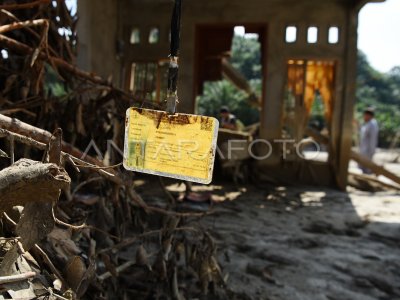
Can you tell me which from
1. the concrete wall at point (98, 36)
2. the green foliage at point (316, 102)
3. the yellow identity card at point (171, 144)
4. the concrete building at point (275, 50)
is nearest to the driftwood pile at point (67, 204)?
the yellow identity card at point (171, 144)

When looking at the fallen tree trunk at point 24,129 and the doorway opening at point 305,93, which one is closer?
the fallen tree trunk at point 24,129

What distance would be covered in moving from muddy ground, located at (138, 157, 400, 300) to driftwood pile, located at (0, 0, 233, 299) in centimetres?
60

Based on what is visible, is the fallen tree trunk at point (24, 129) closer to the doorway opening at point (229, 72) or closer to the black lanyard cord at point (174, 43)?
the black lanyard cord at point (174, 43)

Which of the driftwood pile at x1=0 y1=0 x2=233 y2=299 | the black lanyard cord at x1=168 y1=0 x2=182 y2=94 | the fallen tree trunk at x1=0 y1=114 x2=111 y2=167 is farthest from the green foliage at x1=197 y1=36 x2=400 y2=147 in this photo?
the black lanyard cord at x1=168 y1=0 x2=182 y2=94

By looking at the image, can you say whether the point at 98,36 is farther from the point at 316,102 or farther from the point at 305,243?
the point at 316,102

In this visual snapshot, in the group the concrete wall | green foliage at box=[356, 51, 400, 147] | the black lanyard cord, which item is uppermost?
green foliage at box=[356, 51, 400, 147]

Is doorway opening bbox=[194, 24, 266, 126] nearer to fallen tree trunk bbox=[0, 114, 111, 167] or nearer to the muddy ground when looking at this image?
the muddy ground

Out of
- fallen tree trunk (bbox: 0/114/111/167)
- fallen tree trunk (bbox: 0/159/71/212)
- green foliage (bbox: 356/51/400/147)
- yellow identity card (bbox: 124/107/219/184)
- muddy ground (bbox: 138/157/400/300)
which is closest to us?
fallen tree trunk (bbox: 0/159/71/212)

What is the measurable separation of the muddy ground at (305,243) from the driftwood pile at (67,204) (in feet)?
1.95

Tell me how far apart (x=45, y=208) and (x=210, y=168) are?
0.60 metres

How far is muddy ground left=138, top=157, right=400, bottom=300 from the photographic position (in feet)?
10.8

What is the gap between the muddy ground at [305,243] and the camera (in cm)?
330

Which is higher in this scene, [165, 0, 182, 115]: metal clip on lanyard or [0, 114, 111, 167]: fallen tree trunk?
[165, 0, 182, 115]: metal clip on lanyard

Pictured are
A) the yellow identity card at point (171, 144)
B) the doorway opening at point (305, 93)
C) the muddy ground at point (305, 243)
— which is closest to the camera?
the yellow identity card at point (171, 144)
